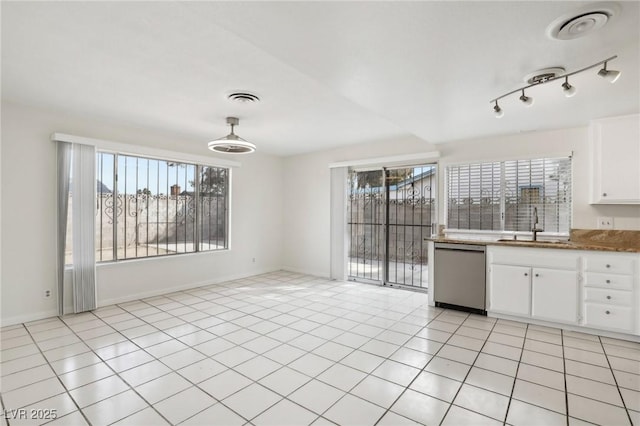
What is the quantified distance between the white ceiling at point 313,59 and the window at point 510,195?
63 cm

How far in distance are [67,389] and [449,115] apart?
4237mm

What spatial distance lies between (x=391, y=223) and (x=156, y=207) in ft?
12.9

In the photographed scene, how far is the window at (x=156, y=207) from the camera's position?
429 centimetres

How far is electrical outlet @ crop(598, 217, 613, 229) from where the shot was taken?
361 cm

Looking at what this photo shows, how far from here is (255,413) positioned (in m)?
1.95

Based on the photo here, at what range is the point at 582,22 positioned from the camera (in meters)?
1.69

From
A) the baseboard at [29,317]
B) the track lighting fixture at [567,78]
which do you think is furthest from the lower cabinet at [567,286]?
the baseboard at [29,317]

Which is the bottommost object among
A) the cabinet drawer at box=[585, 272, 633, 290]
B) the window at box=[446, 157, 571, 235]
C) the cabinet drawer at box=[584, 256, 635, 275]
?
the cabinet drawer at box=[585, 272, 633, 290]

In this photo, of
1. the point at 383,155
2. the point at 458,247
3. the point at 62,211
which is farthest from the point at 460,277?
the point at 62,211

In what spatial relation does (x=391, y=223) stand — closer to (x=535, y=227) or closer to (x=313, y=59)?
(x=535, y=227)

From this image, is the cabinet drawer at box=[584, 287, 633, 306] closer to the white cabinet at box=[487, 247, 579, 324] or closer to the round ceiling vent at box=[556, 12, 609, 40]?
the white cabinet at box=[487, 247, 579, 324]

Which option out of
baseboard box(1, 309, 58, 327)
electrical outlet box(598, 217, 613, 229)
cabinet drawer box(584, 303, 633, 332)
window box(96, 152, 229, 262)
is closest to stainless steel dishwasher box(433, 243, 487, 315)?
cabinet drawer box(584, 303, 633, 332)

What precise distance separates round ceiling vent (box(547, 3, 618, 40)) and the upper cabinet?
2.31 meters

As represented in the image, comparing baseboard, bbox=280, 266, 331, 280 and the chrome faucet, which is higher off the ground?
the chrome faucet
